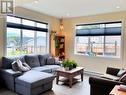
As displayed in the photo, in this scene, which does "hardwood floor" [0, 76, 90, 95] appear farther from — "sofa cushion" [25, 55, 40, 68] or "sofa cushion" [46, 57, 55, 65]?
"sofa cushion" [46, 57, 55, 65]

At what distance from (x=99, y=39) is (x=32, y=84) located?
3852 millimetres

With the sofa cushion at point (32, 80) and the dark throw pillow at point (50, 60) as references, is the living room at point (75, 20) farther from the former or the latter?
the sofa cushion at point (32, 80)

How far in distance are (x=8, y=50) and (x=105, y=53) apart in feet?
13.2

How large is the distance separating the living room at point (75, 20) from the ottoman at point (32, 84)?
3.22ft

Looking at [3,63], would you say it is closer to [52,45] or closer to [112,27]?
[52,45]

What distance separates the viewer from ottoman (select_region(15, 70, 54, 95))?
10.9 feet

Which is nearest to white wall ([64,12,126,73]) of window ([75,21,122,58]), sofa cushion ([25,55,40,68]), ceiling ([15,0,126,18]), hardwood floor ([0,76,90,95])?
window ([75,21,122,58])

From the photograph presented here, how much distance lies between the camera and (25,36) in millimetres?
5336

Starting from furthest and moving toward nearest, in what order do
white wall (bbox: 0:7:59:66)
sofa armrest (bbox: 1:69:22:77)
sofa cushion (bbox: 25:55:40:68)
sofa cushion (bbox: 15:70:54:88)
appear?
sofa cushion (bbox: 25:55:40:68) < white wall (bbox: 0:7:59:66) < sofa armrest (bbox: 1:69:22:77) < sofa cushion (bbox: 15:70:54:88)

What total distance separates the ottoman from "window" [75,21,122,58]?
10.1 ft

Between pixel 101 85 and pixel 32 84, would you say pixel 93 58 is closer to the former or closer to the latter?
pixel 101 85

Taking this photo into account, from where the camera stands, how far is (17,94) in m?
3.58

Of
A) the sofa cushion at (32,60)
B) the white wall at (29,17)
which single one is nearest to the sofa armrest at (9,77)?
the white wall at (29,17)

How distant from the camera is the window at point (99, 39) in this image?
5609 millimetres
